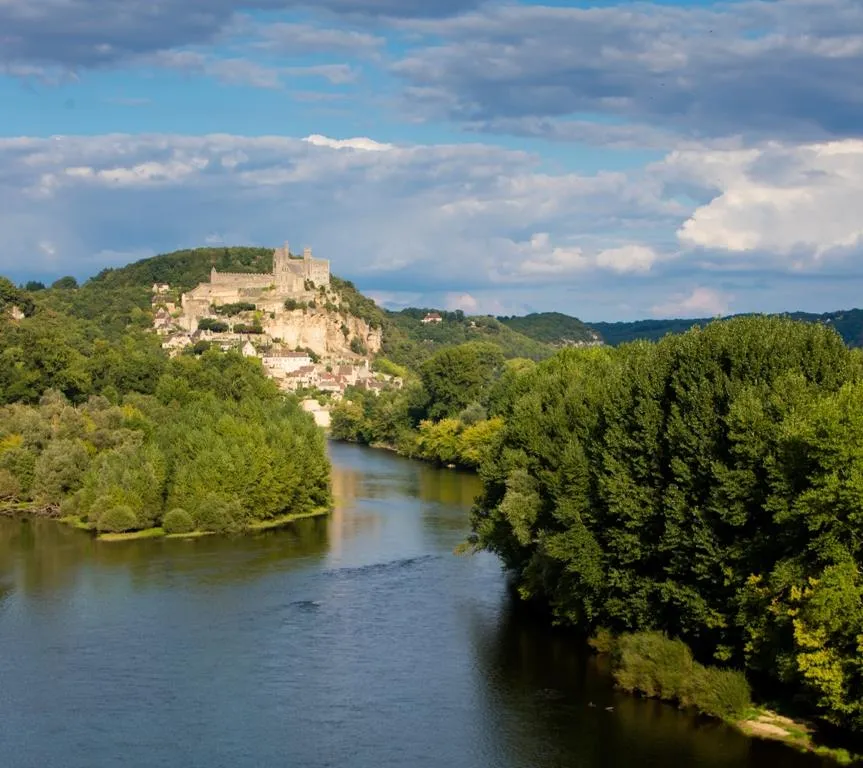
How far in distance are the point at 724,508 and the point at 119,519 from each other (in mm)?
26237

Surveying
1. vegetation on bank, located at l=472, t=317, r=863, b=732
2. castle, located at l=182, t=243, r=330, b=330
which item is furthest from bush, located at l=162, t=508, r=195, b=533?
castle, located at l=182, t=243, r=330, b=330

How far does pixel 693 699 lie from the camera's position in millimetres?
24922

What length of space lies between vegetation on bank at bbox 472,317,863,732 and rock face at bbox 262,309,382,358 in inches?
3940

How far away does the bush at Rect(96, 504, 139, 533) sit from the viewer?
44.6m

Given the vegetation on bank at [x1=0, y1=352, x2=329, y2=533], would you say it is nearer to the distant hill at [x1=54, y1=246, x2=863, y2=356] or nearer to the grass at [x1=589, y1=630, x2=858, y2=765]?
the grass at [x1=589, y1=630, x2=858, y2=765]

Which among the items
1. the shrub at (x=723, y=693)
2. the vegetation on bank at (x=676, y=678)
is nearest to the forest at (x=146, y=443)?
the vegetation on bank at (x=676, y=678)

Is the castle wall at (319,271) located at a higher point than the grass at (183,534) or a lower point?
higher

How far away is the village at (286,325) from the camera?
119 m

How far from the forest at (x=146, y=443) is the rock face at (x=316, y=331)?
63658mm

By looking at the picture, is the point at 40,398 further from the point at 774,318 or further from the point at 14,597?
the point at 774,318

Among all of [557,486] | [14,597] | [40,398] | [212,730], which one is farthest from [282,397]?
[212,730]

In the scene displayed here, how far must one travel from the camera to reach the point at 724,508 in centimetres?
2509

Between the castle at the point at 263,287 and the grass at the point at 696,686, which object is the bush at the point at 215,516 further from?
the castle at the point at 263,287

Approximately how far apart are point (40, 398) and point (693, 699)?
4235cm
